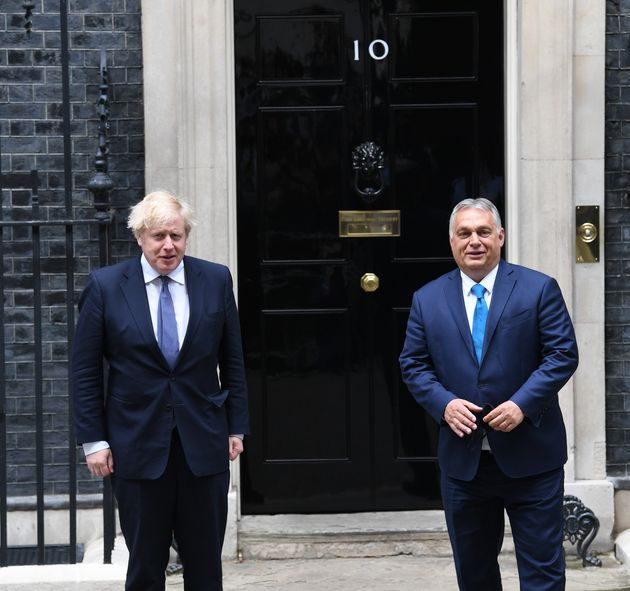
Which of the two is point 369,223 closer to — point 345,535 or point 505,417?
point 345,535

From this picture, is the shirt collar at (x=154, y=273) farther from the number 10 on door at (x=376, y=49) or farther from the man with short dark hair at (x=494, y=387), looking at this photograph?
the number 10 on door at (x=376, y=49)

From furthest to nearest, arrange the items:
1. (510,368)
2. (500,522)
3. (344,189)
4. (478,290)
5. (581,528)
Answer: (344,189) < (581,528) < (500,522) < (478,290) < (510,368)

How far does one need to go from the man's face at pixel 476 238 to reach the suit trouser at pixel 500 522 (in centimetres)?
64

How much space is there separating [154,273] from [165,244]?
140 mm

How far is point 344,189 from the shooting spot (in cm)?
626

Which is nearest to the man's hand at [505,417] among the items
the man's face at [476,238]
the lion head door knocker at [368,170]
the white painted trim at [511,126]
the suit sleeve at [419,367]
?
the suit sleeve at [419,367]

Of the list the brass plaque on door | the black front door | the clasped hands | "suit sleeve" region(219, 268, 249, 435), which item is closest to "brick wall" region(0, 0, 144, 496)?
the black front door

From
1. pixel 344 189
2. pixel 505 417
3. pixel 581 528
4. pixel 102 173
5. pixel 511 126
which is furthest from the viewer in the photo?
pixel 344 189

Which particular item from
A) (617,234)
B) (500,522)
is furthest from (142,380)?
(617,234)

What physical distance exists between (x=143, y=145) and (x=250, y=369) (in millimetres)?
1172

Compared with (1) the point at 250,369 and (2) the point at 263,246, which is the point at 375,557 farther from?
(2) the point at 263,246

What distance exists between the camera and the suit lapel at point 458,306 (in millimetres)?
4316

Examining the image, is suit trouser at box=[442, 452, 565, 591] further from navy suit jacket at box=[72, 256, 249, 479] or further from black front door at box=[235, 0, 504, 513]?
black front door at box=[235, 0, 504, 513]

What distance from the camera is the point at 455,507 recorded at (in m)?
4.43
